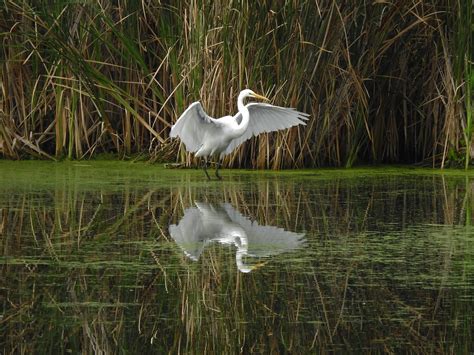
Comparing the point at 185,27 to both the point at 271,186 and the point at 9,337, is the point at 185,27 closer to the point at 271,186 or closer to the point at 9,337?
the point at 271,186

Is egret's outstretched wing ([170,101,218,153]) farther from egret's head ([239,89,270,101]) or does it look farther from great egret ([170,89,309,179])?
egret's head ([239,89,270,101])

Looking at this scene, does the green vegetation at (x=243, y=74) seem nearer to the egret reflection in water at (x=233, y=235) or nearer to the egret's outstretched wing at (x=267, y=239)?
Result: the egret reflection in water at (x=233, y=235)

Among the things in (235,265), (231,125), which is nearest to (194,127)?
(231,125)

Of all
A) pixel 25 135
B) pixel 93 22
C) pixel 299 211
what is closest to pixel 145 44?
pixel 93 22

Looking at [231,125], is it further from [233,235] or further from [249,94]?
[233,235]

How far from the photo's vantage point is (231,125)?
7.21 m

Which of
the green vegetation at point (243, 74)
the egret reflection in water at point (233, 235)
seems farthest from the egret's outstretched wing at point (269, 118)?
the egret reflection in water at point (233, 235)

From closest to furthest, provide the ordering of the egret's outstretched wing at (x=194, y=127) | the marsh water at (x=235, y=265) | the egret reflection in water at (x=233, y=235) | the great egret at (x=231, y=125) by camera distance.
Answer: the marsh water at (x=235, y=265) → the egret reflection in water at (x=233, y=235) → the egret's outstretched wing at (x=194, y=127) → the great egret at (x=231, y=125)

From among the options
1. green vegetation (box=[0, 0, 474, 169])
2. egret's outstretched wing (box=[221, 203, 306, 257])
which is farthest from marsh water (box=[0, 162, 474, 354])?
green vegetation (box=[0, 0, 474, 169])

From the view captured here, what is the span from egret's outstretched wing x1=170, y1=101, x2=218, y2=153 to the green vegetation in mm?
517

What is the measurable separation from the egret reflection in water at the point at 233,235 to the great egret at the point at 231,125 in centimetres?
147

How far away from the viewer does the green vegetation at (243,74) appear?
25.0 feet

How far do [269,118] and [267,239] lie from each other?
98.9 inches

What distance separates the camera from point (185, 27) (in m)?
7.74
